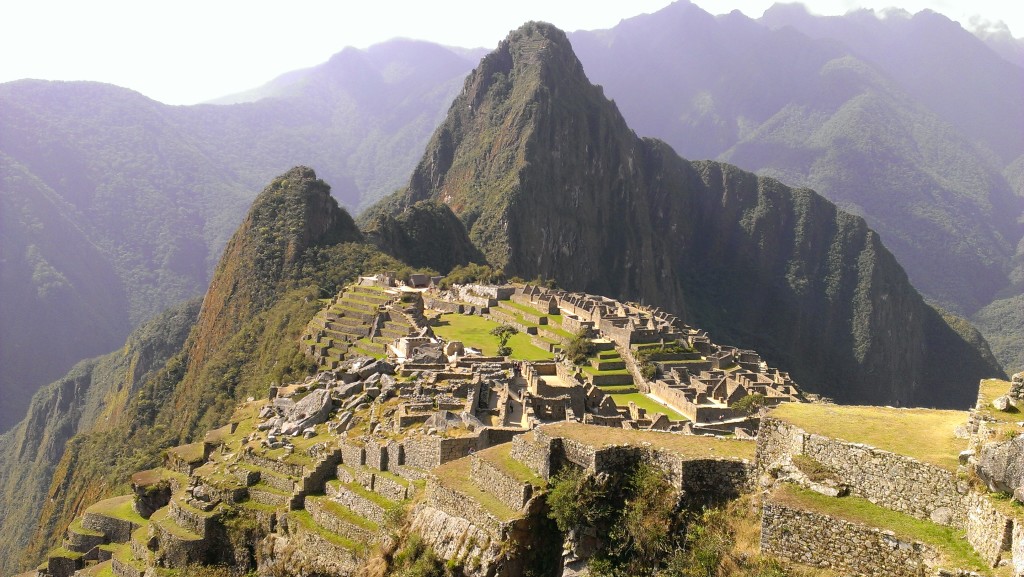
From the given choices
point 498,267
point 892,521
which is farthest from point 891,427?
point 498,267

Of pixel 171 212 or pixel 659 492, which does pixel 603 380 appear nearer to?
pixel 659 492

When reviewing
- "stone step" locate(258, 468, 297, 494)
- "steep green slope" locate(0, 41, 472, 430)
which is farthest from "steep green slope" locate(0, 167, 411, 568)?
"steep green slope" locate(0, 41, 472, 430)

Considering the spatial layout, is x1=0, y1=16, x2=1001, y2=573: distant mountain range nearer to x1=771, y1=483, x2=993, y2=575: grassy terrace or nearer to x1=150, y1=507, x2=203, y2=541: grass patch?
x1=150, y1=507, x2=203, y2=541: grass patch

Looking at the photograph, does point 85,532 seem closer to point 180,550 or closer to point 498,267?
point 180,550

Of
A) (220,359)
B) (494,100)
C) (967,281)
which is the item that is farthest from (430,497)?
(967,281)

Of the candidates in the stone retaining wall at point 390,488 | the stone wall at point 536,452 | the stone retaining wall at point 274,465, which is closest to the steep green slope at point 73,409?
the stone retaining wall at point 274,465

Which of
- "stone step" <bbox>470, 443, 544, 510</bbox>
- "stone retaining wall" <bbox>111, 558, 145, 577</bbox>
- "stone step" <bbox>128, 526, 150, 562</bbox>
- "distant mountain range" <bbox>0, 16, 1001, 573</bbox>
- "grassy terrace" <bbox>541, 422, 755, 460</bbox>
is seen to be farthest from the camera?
"distant mountain range" <bbox>0, 16, 1001, 573</bbox>
